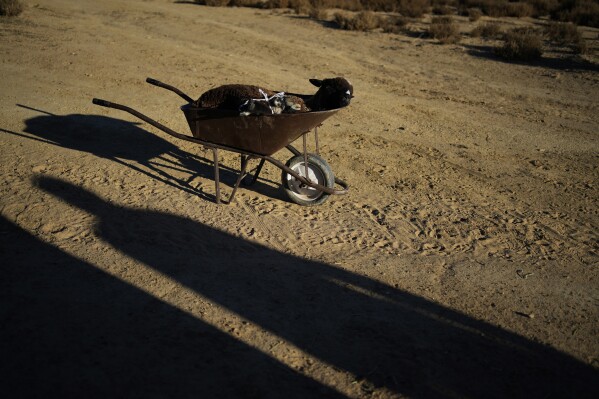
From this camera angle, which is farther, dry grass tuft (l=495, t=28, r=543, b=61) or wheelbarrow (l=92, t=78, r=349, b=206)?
dry grass tuft (l=495, t=28, r=543, b=61)

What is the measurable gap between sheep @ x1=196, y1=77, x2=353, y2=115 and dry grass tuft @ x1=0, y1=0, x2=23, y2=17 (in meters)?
10.9

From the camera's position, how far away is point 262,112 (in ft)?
14.5

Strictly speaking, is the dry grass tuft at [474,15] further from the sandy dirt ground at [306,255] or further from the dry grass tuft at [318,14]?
the sandy dirt ground at [306,255]

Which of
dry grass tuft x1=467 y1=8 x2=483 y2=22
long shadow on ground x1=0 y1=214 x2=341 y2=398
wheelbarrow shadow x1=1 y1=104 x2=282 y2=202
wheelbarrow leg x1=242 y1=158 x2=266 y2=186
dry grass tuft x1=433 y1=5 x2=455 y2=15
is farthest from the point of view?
dry grass tuft x1=433 y1=5 x2=455 y2=15

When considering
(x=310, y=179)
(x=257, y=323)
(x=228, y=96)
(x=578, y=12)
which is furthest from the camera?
(x=578, y=12)

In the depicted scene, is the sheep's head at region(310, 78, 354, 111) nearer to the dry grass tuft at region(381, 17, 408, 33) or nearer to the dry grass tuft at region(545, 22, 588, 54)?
the dry grass tuft at region(545, 22, 588, 54)

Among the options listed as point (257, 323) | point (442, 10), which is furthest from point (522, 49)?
point (257, 323)

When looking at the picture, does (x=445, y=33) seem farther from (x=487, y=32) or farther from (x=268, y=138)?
(x=268, y=138)

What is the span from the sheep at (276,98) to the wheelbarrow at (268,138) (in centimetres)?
16

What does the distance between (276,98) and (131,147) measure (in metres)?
2.44

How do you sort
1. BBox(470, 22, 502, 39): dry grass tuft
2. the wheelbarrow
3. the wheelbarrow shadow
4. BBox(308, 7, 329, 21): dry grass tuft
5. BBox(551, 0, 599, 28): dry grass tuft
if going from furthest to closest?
BBox(551, 0, 599, 28): dry grass tuft < BBox(308, 7, 329, 21): dry grass tuft < BBox(470, 22, 502, 39): dry grass tuft < the wheelbarrow shadow < the wheelbarrow

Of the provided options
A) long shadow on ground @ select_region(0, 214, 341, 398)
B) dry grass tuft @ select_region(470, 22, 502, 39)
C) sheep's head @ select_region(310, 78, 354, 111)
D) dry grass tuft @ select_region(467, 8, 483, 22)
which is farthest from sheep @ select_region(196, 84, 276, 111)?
dry grass tuft @ select_region(467, 8, 483, 22)

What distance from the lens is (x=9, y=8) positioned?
1282 cm

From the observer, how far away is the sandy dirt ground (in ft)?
10.0
